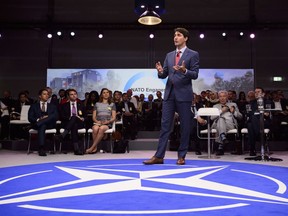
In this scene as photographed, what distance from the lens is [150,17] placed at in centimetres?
688

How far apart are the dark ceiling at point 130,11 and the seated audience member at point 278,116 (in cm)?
525

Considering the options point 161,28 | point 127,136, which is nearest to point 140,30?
point 161,28

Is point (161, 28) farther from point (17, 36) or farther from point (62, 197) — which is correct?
point (62, 197)

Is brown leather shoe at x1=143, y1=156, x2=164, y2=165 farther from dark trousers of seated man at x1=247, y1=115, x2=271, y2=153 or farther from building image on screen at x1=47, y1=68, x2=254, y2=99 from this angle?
building image on screen at x1=47, y1=68, x2=254, y2=99

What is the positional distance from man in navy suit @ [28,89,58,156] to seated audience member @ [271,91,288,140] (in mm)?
4570

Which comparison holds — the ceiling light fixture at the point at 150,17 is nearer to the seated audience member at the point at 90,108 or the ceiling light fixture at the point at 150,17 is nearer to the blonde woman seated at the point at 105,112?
the blonde woman seated at the point at 105,112

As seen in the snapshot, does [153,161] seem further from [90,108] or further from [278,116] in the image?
[278,116]

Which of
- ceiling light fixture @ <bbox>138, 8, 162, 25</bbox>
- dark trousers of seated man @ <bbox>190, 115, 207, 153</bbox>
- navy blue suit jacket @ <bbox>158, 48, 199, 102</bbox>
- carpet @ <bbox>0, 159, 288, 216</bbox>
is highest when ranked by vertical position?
ceiling light fixture @ <bbox>138, 8, 162, 25</bbox>

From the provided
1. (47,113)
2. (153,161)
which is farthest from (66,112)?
(153,161)

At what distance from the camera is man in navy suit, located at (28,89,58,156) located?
19.3 feet

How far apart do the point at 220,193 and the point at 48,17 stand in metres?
11.0

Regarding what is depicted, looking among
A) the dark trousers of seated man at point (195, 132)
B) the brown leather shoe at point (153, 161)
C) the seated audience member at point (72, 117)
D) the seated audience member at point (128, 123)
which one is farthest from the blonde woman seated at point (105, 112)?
the brown leather shoe at point (153, 161)

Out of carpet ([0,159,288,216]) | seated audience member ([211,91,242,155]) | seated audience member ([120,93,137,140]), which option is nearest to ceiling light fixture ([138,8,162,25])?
seated audience member ([120,93,137,140])

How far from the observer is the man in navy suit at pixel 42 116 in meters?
5.88
